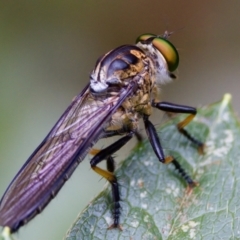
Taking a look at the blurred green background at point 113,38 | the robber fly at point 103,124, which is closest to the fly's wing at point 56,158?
the robber fly at point 103,124

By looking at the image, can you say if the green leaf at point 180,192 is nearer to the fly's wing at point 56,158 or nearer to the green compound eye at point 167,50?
the fly's wing at point 56,158

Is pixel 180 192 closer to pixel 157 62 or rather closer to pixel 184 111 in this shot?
pixel 184 111

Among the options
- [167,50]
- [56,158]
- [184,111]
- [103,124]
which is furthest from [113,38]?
[56,158]

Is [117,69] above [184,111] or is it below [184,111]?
above

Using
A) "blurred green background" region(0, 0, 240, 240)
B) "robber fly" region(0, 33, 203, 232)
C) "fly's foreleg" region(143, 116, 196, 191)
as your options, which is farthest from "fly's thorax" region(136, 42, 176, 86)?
"blurred green background" region(0, 0, 240, 240)

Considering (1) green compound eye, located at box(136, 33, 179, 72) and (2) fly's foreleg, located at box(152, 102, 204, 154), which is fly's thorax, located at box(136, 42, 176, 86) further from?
(2) fly's foreleg, located at box(152, 102, 204, 154)

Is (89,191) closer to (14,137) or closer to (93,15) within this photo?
(14,137)

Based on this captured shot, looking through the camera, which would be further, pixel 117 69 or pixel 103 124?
pixel 117 69
